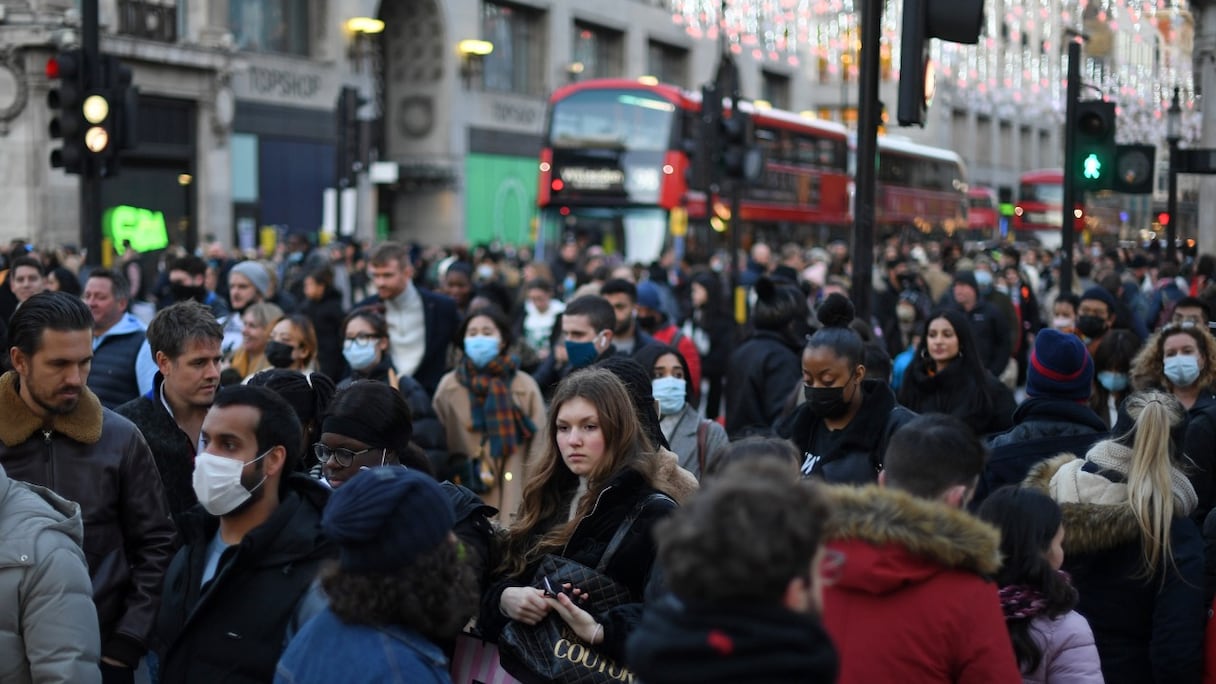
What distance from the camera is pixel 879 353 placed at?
7695 millimetres

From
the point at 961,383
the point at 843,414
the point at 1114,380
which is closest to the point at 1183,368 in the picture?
the point at 961,383

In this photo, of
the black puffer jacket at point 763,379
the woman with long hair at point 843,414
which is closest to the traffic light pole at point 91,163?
the black puffer jacket at point 763,379

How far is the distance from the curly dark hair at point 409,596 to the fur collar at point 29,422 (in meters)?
1.76

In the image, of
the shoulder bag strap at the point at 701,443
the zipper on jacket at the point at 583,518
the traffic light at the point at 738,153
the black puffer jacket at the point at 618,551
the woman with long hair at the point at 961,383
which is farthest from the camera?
the traffic light at the point at 738,153

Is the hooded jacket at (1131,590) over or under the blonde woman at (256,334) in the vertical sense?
under

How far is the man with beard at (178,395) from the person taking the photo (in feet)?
18.0

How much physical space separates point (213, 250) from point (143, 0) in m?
11.1

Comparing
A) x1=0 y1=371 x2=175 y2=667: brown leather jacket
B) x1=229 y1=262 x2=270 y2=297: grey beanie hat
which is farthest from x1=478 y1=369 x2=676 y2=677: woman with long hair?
x1=229 y1=262 x2=270 y2=297: grey beanie hat

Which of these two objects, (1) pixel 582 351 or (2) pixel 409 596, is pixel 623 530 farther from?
(1) pixel 582 351

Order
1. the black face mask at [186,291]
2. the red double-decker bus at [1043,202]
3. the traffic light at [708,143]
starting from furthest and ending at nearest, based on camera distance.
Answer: the red double-decker bus at [1043,202], the traffic light at [708,143], the black face mask at [186,291]

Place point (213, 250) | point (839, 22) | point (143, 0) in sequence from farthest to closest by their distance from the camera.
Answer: point (839, 22), point (143, 0), point (213, 250)

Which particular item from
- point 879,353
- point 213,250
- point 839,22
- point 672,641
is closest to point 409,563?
point 672,641

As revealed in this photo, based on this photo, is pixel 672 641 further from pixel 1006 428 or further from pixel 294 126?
pixel 294 126

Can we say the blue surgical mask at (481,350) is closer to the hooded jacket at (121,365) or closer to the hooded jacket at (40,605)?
the hooded jacket at (121,365)
